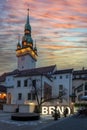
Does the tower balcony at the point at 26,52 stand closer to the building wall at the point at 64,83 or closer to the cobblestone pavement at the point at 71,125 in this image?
the building wall at the point at 64,83

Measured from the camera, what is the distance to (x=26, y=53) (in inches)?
5197

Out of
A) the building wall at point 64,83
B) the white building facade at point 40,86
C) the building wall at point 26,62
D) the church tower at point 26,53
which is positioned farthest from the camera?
the church tower at point 26,53

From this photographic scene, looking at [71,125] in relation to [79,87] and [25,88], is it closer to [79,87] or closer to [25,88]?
[25,88]

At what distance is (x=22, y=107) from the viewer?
52469 millimetres

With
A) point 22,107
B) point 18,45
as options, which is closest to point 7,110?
point 22,107

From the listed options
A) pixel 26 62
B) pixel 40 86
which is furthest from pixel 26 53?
pixel 40 86

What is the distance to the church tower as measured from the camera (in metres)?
128

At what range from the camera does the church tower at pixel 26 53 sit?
128375 millimetres

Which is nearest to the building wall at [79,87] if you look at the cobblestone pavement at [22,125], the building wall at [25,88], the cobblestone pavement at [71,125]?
the building wall at [25,88]

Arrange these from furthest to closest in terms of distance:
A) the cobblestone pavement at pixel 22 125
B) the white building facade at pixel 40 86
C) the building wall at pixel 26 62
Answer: the building wall at pixel 26 62, the white building facade at pixel 40 86, the cobblestone pavement at pixel 22 125

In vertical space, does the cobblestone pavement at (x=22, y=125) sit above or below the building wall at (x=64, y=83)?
below

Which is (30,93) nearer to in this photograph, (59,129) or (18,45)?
(59,129)

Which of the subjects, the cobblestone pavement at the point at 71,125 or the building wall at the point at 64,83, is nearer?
the cobblestone pavement at the point at 71,125

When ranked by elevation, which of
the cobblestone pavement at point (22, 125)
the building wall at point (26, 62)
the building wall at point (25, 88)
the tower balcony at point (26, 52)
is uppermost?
the tower balcony at point (26, 52)
